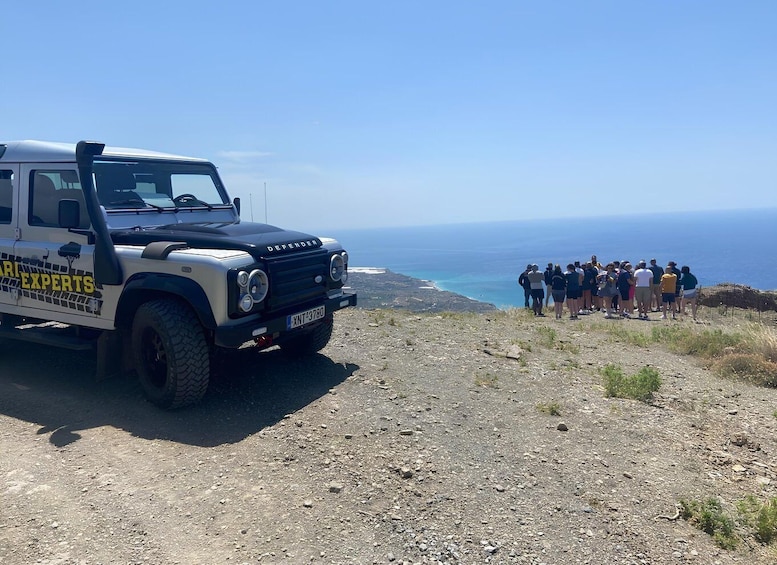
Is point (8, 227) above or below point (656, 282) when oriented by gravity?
above

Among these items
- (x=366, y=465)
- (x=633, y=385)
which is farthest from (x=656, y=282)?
(x=366, y=465)

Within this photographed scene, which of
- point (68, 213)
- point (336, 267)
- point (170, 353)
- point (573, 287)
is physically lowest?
point (573, 287)

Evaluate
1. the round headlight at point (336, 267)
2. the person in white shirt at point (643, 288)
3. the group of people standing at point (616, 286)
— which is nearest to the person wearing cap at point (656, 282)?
the group of people standing at point (616, 286)

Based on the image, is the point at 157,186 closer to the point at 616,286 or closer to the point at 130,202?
the point at 130,202

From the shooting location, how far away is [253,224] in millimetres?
6727

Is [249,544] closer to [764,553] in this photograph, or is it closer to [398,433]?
[398,433]

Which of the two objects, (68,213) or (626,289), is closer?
(68,213)

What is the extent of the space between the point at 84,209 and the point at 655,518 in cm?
626

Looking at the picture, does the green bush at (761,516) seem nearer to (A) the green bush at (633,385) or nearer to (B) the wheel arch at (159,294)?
(A) the green bush at (633,385)

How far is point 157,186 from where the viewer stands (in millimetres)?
6719

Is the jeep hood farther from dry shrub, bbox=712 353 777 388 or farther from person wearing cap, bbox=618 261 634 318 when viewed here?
person wearing cap, bbox=618 261 634 318

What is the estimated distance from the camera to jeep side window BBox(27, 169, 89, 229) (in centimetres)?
598

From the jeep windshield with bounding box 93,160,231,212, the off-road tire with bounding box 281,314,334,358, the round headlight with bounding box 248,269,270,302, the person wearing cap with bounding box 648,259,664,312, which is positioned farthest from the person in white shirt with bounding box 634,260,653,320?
the round headlight with bounding box 248,269,270,302

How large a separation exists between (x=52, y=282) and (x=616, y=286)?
1459 centimetres
